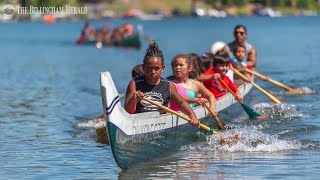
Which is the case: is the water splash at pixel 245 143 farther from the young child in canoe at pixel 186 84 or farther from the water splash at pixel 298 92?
the water splash at pixel 298 92

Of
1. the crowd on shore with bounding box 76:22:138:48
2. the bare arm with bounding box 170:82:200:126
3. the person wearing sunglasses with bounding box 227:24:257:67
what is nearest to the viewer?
the bare arm with bounding box 170:82:200:126

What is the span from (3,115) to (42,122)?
1911 millimetres

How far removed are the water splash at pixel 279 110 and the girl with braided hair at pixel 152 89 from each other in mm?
6175

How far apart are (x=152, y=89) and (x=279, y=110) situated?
24.7ft

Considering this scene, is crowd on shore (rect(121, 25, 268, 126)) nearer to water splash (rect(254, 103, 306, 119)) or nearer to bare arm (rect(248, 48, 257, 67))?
water splash (rect(254, 103, 306, 119))

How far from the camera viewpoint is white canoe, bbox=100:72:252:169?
1343 cm

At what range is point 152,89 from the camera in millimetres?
14812

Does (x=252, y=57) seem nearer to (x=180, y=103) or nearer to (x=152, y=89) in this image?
(x=180, y=103)

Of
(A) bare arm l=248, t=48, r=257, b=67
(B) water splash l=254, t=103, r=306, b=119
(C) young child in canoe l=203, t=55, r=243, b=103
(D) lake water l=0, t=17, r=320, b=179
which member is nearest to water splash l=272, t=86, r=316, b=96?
(D) lake water l=0, t=17, r=320, b=179

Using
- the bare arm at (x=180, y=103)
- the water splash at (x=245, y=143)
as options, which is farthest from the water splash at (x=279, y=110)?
the bare arm at (x=180, y=103)

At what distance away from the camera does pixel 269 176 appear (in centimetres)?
1380

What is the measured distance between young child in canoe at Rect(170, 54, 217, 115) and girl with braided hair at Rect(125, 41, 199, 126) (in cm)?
113

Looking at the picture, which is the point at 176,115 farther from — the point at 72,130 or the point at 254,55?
the point at 254,55

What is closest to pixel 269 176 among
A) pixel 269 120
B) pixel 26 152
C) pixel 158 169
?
pixel 158 169
